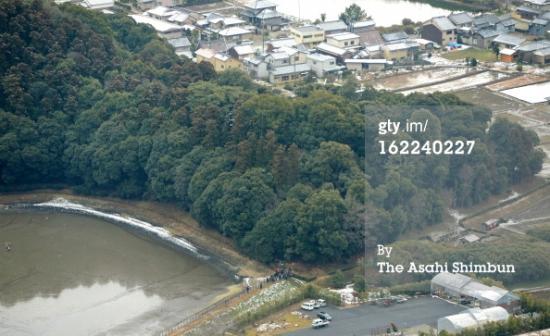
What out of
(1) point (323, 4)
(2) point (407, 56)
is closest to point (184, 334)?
(2) point (407, 56)

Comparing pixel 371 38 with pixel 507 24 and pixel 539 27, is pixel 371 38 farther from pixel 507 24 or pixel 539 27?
pixel 539 27

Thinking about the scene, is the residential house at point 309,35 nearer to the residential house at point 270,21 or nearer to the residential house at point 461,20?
the residential house at point 270,21

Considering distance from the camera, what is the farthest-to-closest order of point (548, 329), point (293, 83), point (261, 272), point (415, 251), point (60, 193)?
1. point (293, 83)
2. point (60, 193)
3. point (261, 272)
4. point (415, 251)
5. point (548, 329)

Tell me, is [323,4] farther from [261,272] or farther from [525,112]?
[261,272]

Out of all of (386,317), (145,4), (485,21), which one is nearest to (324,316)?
(386,317)

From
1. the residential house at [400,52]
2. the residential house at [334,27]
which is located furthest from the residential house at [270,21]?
the residential house at [400,52]
